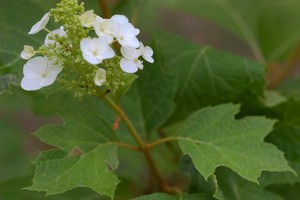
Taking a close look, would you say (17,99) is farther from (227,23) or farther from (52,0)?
(227,23)

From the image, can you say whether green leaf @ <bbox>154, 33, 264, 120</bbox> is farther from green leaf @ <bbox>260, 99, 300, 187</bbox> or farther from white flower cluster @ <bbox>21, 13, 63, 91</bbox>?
white flower cluster @ <bbox>21, 13, 63, 91</bbox>

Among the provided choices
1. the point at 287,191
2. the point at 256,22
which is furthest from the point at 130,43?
the point at 256,22

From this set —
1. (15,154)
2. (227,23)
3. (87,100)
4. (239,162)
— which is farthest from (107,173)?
(15,154)

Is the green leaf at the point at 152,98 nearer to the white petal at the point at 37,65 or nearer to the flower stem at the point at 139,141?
the flower stem at the point at 139,141

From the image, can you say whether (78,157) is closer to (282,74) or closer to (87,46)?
(87,46)

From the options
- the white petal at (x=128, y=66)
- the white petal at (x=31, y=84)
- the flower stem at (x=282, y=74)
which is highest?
the white petal at (x=31, y=84)

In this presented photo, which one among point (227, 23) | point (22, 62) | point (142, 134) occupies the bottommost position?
point (227, 23)

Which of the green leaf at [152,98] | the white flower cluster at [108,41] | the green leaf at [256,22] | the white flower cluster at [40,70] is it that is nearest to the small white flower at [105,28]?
the white flower cluster at [108,41]
